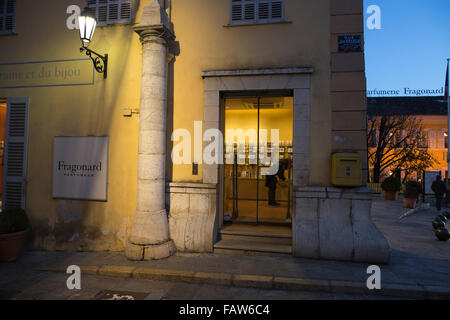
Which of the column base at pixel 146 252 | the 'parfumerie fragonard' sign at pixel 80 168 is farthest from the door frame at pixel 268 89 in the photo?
the 'parfumerie fragonard' sign at pixel 80 168

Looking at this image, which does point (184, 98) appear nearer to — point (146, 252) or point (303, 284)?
point (146, 252)

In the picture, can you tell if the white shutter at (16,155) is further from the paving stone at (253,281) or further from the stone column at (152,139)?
the paving stone at (253,281)

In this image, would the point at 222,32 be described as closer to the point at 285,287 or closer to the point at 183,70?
the point at 183,70

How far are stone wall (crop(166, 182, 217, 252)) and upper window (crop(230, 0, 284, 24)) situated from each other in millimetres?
3646

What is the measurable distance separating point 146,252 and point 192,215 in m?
1.14

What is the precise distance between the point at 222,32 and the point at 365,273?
543cm

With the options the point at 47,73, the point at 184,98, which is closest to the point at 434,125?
the point at 184,98

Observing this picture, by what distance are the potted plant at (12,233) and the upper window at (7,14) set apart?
4.53 metres

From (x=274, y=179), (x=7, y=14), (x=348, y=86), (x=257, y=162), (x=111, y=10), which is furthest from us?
(x=274, y=179)

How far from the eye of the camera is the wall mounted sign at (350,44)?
5441mm

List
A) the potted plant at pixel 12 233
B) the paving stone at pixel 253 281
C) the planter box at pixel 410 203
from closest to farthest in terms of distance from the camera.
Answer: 1. the paving stone at pixel 253 281
2. the potted plant at pixel 12 233
3. the planter box at pixel 410 203

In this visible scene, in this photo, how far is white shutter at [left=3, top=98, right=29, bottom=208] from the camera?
20.9ft

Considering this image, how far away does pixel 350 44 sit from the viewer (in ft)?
17.9

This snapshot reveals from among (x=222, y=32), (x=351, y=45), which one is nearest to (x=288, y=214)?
(x=351, y=45)
